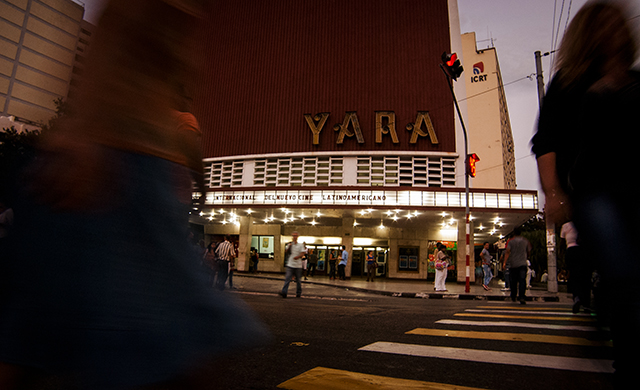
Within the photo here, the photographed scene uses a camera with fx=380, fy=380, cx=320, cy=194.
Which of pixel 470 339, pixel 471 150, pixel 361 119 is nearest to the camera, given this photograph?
pixel 470 339

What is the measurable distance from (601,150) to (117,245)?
67.7 inches

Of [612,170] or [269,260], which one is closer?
[612,170]

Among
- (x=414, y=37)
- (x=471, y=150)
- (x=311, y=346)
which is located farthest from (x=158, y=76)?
(x=471, y=150)

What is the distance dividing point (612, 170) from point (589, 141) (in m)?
0.16

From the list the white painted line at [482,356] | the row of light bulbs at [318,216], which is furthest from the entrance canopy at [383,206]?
the white painted line at [482,356]

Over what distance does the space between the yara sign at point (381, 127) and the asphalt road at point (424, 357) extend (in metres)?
20.9

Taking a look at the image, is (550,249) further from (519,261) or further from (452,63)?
(452,63)

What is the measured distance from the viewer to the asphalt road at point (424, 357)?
8.61 feet

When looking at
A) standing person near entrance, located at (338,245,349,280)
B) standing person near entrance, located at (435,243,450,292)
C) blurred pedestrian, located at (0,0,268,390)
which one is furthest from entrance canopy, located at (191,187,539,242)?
blurred pedestrian, located at (0,0,268,390)

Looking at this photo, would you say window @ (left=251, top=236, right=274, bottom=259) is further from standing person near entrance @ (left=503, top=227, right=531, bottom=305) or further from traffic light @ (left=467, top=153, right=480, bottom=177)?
standing person near entrance @ (left=503, top=227, right=531, bottom=305)

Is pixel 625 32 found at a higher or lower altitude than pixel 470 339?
higher

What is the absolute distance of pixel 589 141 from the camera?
152 centimetres

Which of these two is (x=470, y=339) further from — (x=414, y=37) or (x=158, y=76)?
(x=414, y=37)

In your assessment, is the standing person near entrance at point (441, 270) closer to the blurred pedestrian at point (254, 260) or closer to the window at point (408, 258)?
the window at point (408, 258)
